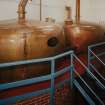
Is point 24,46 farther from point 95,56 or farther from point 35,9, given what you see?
point 35,9

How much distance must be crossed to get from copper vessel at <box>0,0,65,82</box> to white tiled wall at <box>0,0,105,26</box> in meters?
1.30

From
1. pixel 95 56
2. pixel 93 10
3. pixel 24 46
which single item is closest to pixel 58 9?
pixel 93 10

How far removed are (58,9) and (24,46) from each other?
3.91 metres

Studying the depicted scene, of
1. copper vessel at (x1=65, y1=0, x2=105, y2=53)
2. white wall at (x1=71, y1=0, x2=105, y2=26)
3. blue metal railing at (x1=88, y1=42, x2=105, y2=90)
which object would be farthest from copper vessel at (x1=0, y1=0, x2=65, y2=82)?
white wall at (x1=71, y1=0, x2=105, y2=26)

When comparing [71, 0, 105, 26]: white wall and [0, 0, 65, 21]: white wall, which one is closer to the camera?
[0, 0, 65, 21]: white wall

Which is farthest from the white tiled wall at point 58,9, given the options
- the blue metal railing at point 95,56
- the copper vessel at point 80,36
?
the blue metal railing at point 95,56

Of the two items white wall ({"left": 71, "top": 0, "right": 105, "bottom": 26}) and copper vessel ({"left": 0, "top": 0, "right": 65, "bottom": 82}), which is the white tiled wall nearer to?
white wall ({"left": 71, "top": 0, "right": 105, "bottom": 26})

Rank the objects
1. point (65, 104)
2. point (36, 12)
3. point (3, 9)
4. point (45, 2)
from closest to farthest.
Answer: point (65, 104) → point (3, 9) → point (36, 12) → point (45, 2)

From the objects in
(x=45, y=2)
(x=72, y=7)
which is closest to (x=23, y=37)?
(x=45, y=2)

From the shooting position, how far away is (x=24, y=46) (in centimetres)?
300

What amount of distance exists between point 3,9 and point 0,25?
1153mm

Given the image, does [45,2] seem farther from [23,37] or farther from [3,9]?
[23,37]

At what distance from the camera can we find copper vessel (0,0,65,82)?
115 inches

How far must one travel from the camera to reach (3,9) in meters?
4.30
